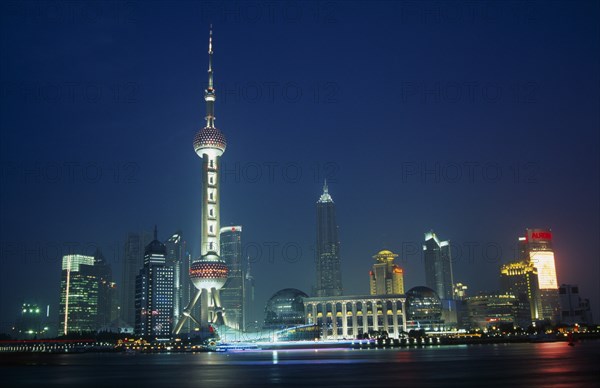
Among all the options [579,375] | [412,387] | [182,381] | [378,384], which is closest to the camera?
[412,387]

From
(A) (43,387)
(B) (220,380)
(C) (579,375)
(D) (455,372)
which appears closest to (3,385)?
(A) (43,387)

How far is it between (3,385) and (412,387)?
45.8 meters

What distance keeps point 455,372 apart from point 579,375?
47.9 feet

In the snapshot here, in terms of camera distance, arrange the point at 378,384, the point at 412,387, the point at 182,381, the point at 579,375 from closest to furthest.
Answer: the point at 412,387 → the point at 378,384 → the point at 579,375 → the point at 182,381

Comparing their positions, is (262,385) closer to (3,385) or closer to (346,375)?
(346,375)

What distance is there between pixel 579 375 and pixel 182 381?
43.9 m

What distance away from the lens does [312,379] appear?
70938 mm

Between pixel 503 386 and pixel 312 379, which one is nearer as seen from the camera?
pixel 503 386

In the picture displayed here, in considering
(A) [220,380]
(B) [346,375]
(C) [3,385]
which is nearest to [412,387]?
(B) [346,375]

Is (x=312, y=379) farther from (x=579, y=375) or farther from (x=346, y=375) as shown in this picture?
(x=579, y=375)

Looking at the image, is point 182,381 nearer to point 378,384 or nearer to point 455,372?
point 378,384

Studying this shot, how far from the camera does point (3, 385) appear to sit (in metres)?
71.5

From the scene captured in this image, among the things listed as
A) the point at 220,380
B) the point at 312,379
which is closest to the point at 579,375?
the point at 312,379

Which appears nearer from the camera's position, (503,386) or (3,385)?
(503,386)
